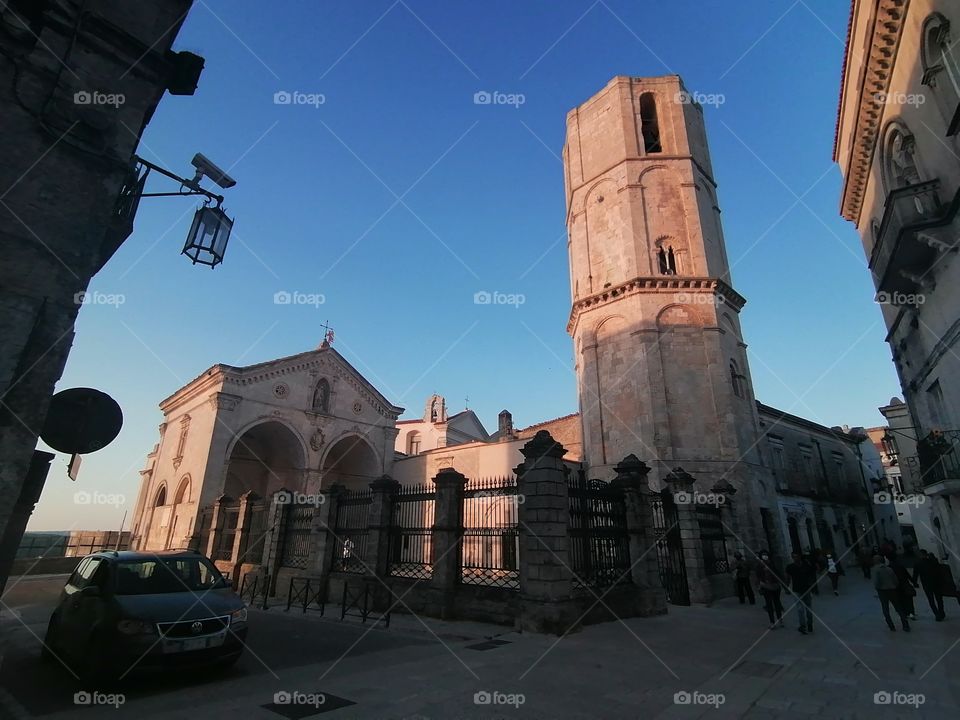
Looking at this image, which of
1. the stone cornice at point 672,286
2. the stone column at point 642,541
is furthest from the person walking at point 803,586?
the stone cornice at point 672,286

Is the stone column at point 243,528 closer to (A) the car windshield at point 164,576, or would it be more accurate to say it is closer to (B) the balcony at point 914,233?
(A) the car windshield at point 164,576

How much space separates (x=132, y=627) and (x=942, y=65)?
Answer: 1851cm

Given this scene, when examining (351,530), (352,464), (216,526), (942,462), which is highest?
(352,464)

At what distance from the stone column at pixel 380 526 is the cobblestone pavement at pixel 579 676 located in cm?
247

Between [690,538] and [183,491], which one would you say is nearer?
[690,538]

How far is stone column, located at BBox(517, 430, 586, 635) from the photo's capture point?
9.51 m

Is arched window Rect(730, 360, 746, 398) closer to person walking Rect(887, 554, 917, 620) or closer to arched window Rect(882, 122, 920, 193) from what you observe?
arched window Rect(882, 122, 920, 193)

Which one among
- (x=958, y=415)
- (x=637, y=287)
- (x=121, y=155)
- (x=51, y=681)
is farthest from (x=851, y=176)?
(x=51, y=681)

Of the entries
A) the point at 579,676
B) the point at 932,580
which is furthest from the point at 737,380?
the point at 579,676

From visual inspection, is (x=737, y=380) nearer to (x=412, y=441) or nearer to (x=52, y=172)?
(x=52, y=172)

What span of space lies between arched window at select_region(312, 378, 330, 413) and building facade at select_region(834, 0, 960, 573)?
28621mm

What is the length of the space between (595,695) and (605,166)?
Result: 25601mm

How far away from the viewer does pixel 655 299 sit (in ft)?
74.1

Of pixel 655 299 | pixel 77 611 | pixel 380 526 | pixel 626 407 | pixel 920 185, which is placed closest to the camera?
pixel 77 611
